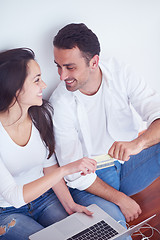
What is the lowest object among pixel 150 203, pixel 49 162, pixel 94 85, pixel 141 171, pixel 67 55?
pixel 150 203

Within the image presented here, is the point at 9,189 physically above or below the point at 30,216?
above

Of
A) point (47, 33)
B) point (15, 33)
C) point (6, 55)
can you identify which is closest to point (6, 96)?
point (6, 55)

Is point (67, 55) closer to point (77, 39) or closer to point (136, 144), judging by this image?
point (77, 39)

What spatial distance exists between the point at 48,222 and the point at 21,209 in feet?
0.50

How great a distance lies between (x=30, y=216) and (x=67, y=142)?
428mm

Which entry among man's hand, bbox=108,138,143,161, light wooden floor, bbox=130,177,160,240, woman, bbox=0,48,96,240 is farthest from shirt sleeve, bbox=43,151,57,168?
light wooden floor, bbox=130,177,160,240

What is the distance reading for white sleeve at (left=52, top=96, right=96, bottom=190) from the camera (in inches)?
67.7

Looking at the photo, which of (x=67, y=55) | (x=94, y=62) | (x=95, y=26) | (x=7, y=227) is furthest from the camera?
(x=95, y=26)

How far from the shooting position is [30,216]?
1.65 meters

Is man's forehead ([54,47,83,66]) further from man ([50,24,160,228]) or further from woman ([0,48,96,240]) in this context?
woman ([0,48,96,240])

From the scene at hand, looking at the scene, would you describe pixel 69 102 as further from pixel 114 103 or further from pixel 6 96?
pixel 6 96

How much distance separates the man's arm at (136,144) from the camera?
1.47 metres

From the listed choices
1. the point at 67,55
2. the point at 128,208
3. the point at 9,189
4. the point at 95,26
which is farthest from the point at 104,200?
the point at 95,26

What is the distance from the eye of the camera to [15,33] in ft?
5.05
